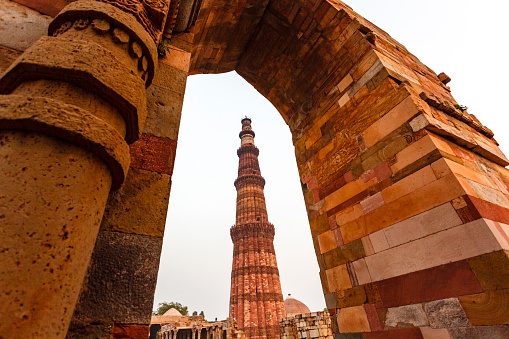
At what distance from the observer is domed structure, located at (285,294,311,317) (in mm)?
20773

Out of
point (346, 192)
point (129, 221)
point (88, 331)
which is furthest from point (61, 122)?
point (346, 192)

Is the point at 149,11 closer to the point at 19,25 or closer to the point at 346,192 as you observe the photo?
the point at 19,25

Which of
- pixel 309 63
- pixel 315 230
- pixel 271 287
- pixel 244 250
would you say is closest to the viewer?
A: pixel 315 230

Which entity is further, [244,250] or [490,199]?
[244,250]

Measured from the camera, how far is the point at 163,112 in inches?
68.1

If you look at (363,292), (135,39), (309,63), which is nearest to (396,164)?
(363,292)

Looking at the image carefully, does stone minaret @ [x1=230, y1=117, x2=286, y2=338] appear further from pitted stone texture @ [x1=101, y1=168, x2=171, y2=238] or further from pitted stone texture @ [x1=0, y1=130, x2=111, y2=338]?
→ pitted stone texture @ [x1=0, y1=130, x2=111, y2=338]

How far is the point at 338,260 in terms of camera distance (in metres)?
3.24

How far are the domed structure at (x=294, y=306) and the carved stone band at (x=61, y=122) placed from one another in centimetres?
2333

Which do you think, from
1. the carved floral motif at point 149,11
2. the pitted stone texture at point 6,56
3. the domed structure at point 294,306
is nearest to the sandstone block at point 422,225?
the carved floral motif at point 149,11

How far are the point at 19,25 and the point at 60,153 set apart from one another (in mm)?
1280

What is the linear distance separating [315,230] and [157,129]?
295 centimetres

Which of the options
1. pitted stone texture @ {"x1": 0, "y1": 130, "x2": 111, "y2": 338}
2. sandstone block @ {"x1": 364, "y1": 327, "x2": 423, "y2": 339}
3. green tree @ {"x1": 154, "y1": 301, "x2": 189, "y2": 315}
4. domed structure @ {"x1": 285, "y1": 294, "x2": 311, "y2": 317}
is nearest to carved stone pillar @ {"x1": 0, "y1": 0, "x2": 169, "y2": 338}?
pitted stone texture @ {"x1": 0, "y1": 130, "x2": 111, "y2": 338}

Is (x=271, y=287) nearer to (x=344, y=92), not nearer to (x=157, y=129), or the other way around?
(x=344, y=92)
